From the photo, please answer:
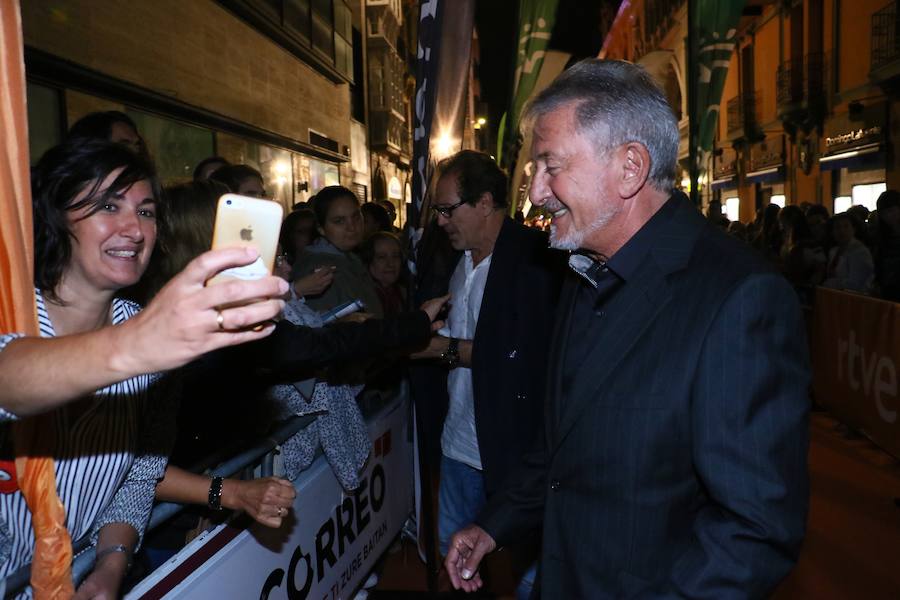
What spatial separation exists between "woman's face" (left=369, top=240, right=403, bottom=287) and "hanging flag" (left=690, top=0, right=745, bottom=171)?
435 cm

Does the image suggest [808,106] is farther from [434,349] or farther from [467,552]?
[467,552]

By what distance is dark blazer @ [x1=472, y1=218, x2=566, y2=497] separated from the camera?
3275 millimetres

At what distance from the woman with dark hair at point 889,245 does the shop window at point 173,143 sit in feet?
27.8

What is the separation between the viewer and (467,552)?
2.26 metres

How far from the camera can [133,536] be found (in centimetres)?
206

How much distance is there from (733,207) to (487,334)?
98.6ft

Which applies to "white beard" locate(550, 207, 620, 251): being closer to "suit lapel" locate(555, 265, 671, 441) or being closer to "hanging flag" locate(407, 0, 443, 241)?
"suit lapel" locate(555, 265, 671, 441)

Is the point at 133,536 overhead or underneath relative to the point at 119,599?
overhead

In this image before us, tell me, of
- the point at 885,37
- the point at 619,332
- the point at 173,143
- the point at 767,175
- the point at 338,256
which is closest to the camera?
the point at 619,332

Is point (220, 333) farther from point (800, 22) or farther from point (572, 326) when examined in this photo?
point (800, 22)

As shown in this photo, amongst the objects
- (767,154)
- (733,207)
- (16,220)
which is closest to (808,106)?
(767,154)

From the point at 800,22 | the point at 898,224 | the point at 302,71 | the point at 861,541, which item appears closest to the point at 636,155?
the point at 861,541

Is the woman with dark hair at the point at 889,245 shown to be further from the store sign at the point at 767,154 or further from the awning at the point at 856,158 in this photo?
the store sign at the point at 767,154

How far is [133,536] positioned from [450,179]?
2244 mm
